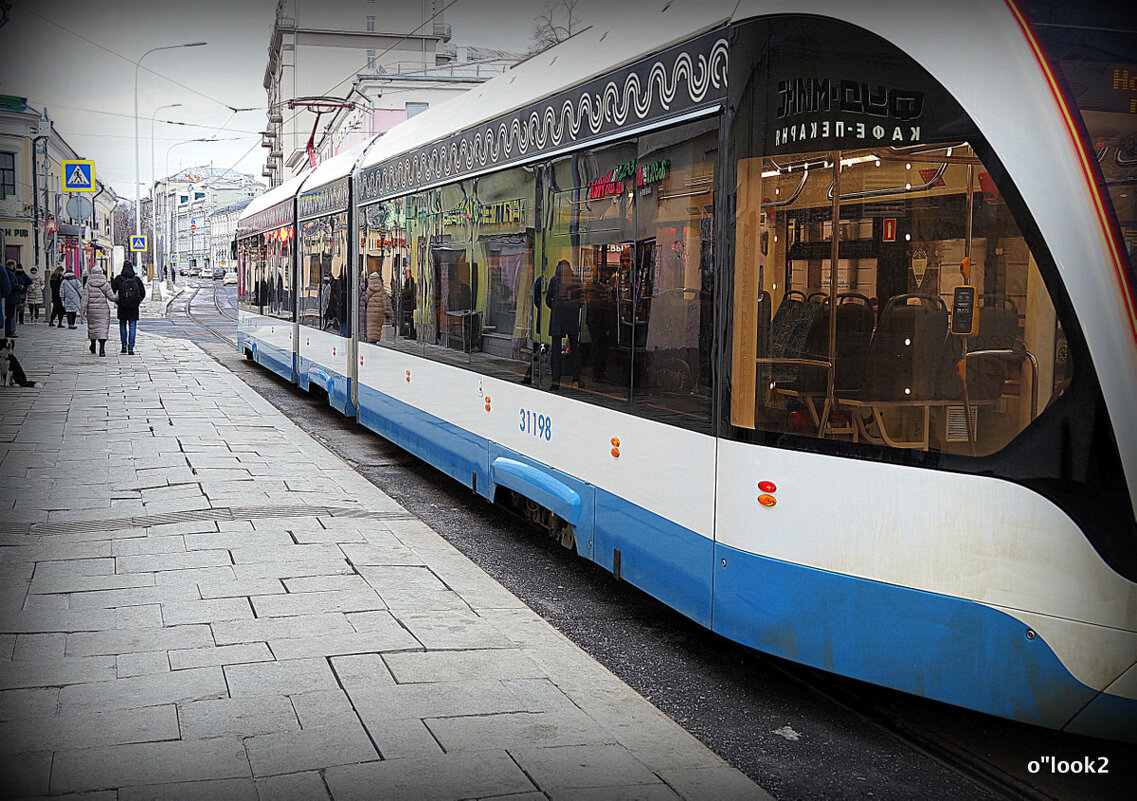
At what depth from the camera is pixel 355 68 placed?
8.95 meters

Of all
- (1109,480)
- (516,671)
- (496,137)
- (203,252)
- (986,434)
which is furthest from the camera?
(203,252)

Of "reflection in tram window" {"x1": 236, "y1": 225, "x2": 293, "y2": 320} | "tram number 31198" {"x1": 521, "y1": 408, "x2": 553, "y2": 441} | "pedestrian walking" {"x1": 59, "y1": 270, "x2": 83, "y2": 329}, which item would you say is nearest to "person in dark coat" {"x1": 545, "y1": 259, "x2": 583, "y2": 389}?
"tram number 31198" {"x1": 521, "y1": 408, "x2": 553, "y2": 441}

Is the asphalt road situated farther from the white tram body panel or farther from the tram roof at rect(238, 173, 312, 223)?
the tram roof at rect(238, 173, 312, 223)

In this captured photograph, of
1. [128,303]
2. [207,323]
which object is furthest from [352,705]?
[207,323]

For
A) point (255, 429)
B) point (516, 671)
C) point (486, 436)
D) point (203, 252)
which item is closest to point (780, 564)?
point (516, 671)

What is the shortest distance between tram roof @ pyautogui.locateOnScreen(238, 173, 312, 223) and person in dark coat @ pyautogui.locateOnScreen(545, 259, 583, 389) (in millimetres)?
10066

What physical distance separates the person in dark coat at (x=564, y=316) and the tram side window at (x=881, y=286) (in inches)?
67.0

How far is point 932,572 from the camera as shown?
4016 millimetres

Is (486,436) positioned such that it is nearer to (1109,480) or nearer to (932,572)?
(932,572)

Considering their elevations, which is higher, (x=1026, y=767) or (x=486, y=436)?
(x=486, y=436)

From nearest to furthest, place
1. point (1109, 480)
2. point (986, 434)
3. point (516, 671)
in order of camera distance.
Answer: point (1109, 480)
point (986, 434)
point (516, 671)

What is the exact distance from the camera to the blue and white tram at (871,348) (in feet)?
12.1

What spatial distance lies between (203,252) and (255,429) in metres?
145

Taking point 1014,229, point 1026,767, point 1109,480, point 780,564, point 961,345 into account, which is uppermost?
point 1014,229
